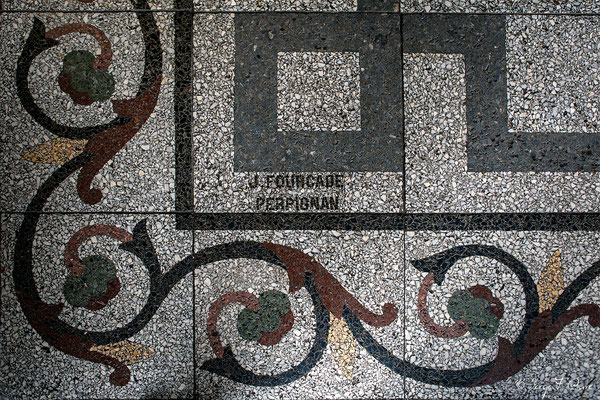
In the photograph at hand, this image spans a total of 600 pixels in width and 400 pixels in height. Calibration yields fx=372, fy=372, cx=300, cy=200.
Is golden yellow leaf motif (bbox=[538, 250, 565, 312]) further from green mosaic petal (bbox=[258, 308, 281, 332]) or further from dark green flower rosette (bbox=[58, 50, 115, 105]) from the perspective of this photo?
dark green flower rosette (bbox=[58, 50, 115, 105])

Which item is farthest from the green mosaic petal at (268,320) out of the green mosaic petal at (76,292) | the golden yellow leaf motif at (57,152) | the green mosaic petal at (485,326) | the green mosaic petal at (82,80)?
the green mosaic petal at (82,80)

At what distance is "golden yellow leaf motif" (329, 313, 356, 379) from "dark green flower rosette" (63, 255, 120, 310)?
115 cm

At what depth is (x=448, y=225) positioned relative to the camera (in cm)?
196

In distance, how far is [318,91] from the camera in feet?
6.50

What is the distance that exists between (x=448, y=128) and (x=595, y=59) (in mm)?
899

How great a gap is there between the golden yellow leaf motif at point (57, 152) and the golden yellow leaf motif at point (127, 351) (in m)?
1.00

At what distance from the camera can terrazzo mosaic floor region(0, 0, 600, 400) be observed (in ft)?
6.39

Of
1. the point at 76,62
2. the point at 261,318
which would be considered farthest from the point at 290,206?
the point at 76,62

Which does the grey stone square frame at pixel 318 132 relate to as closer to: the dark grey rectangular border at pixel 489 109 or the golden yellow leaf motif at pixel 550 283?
the dark grey rectangular border at pixel 489 109

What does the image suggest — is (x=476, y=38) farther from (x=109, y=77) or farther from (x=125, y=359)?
(x=125, y=359)

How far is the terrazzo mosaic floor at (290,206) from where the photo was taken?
1.95 metres

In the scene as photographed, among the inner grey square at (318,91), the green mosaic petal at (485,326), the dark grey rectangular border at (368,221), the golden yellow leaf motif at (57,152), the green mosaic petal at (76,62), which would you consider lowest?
the green mosaic petal at (485,326)

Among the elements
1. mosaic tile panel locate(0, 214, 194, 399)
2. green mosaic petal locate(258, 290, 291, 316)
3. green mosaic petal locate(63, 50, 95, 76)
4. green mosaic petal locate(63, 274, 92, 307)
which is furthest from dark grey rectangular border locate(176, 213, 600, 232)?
green mosaic petal locate(63, 50, 95, 76)

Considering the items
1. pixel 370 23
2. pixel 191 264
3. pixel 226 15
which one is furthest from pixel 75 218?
pixel 370 23
